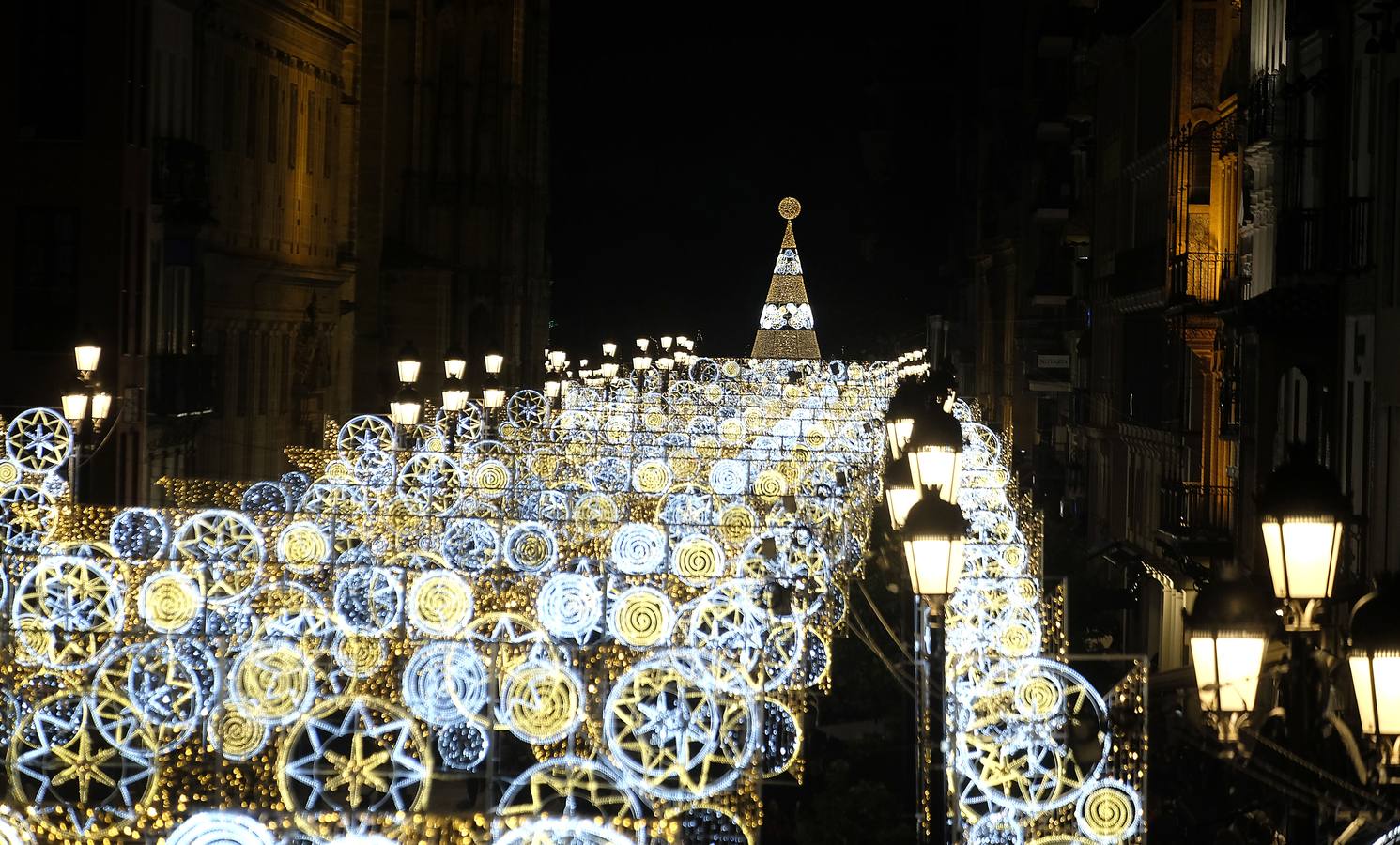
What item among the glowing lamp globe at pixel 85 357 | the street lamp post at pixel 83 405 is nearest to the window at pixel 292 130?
the street lamp post at pixel 83 405

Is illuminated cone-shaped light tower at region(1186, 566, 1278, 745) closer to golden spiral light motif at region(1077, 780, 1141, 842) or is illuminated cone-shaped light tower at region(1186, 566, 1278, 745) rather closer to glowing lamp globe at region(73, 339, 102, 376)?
golden spiral light motif at region(1077, 780, 1141, 842)

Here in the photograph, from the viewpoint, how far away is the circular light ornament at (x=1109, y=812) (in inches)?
518

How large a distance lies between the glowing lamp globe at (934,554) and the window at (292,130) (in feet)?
134

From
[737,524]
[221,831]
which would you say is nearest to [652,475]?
[737,524]

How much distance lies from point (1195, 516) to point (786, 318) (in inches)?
2664

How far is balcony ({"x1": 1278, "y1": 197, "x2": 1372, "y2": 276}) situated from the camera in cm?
2209

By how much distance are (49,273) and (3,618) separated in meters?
23.3

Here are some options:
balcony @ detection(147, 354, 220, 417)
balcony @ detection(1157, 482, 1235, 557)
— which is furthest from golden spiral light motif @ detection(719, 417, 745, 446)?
balcony @ detection(147, 354, 220, 417)

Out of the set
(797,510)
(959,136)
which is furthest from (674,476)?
(959,136)

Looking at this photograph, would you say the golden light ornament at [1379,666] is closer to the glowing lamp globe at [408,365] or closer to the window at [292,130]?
the glowing lamp globe at [408,365]

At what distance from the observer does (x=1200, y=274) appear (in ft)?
122

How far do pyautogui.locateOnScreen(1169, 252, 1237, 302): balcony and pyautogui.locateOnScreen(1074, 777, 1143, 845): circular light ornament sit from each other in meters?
23.0

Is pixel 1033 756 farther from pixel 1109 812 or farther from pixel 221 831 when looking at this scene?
pixel 221 831

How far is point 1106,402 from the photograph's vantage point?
164 ft
